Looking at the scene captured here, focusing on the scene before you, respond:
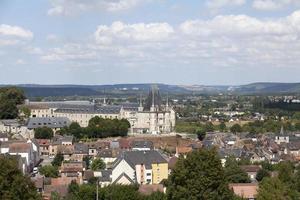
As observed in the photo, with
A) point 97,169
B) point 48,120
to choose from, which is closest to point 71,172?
point 97,169

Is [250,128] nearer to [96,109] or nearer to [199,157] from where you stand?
[96,109]

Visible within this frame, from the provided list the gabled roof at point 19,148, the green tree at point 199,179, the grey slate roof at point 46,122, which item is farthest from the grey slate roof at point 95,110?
the green tree at point 199,179

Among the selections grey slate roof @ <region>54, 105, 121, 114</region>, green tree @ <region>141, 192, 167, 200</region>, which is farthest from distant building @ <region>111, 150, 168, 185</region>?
grey slate roof @ <region>54, 105, 121, 114</region>

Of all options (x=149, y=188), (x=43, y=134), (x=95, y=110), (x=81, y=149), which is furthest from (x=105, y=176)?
(x=95, y=110)

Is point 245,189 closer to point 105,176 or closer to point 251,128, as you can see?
point 105,176

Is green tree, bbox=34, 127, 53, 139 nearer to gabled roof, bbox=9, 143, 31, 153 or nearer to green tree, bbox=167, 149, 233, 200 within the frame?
gabled roof, bbox=9, 143, 31, 153

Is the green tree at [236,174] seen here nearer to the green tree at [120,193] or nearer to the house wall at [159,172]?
the house wall at [159,172]

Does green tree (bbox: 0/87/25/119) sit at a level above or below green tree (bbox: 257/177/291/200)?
above
